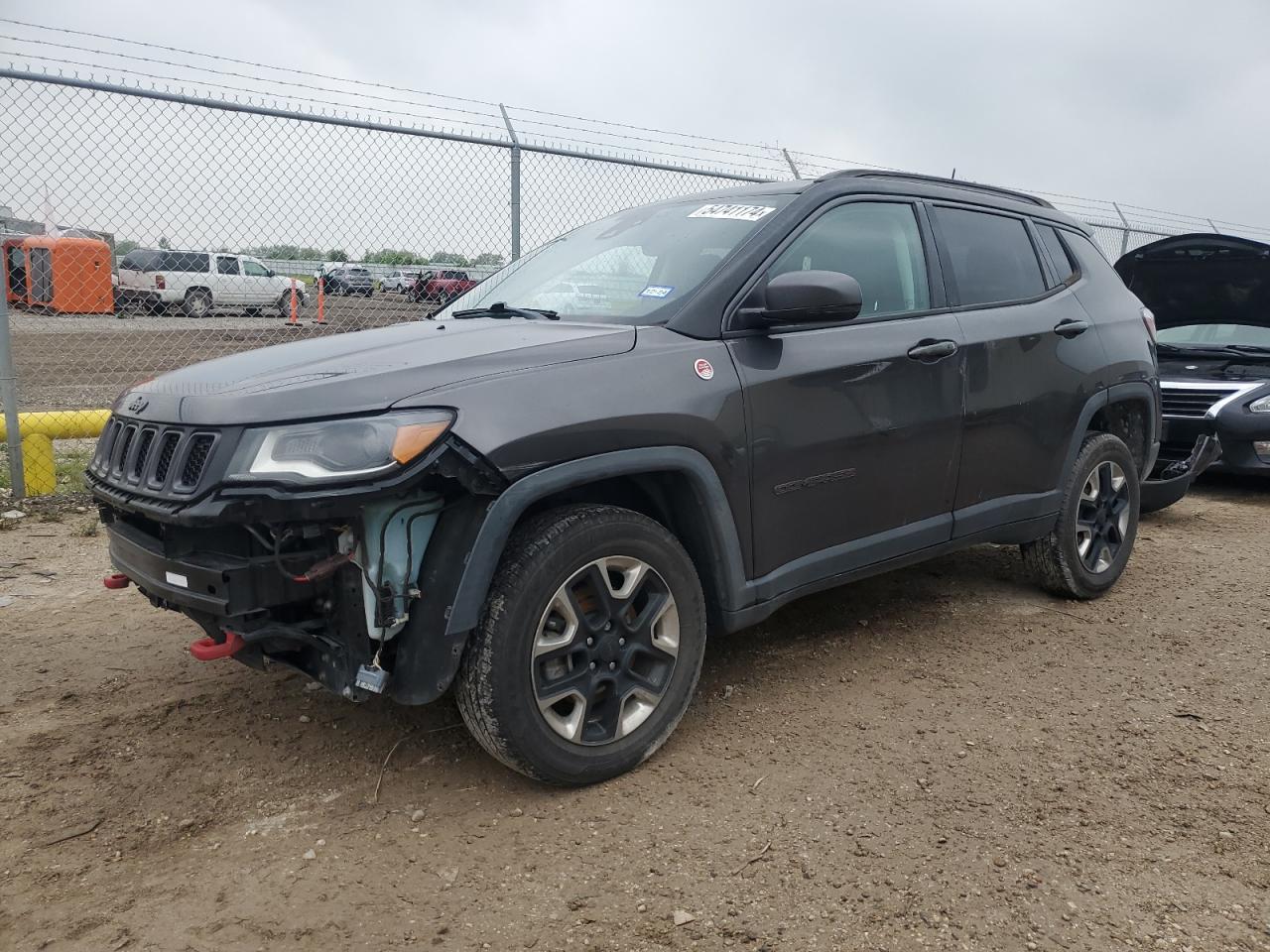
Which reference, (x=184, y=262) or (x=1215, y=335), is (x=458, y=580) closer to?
(x=184, y=262)

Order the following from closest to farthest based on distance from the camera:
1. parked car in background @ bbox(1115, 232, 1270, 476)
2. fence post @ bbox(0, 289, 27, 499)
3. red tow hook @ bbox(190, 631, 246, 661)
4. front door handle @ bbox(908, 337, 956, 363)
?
1. red tow hook @ bbox(190, 631, 246, 661)
2. front door handle @ bbox(908, 337, 956, 363)
3. fence post @ bbox(0, 289, 27, 499)
4. parked car in background @ bbox(1115, 232, 1270, 476)

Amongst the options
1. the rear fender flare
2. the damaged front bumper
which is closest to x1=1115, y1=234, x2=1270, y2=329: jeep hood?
the rear fender flare

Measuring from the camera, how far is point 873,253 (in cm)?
359

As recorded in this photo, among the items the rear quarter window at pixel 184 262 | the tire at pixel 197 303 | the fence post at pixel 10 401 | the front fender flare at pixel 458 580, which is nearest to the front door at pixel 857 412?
the front fender flare at pixel 458 580

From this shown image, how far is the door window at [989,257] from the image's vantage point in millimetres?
3855

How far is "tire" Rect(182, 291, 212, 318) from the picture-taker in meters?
9.65

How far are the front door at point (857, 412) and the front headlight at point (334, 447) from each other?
1089 mm

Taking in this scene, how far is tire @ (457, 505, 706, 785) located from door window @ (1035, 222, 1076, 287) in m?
2.53

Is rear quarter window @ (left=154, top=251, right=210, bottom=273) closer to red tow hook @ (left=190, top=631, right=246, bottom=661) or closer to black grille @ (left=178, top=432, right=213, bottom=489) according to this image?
black grille @ (left=178, top=432, right=213, bottom=489)

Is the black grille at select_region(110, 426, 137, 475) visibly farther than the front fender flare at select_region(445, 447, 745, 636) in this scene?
Yes

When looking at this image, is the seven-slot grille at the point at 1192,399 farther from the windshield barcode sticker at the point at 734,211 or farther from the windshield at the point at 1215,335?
the windshield barcode sticker at the point at 734,211

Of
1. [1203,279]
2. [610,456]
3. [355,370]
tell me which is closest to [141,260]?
[355,370]

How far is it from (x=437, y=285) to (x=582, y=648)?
18.1ft

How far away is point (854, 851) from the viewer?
2.47 m
